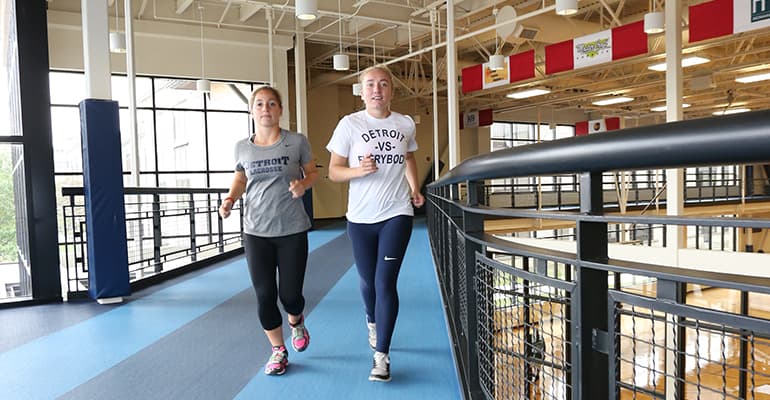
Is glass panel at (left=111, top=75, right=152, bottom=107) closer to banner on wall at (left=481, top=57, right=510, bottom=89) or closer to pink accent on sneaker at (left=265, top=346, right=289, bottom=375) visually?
banner on wall at (left=481, top=57, right=510, bottom=89)

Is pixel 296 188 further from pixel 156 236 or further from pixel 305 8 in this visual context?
pixel 305 8

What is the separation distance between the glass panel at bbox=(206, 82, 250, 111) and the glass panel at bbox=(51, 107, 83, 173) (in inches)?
119

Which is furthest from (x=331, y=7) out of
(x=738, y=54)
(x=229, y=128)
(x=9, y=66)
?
(x=738, y=54)

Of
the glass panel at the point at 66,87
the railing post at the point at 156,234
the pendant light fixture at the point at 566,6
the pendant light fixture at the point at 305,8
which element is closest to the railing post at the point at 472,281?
the railing post at the point at 156,234

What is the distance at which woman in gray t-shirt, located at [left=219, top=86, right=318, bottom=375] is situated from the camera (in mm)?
2688

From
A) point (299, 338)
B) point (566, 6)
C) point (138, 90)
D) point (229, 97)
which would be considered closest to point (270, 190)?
point (299, 338)

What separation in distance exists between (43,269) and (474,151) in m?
Answer: 18.0

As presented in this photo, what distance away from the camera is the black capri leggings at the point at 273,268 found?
2.69 metres

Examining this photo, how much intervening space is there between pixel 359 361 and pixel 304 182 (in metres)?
0.98

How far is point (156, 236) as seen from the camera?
621cm

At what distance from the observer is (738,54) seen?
458 inches

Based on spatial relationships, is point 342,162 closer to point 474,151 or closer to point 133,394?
point 133,394

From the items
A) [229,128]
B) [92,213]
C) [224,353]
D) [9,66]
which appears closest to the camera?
[224,353]

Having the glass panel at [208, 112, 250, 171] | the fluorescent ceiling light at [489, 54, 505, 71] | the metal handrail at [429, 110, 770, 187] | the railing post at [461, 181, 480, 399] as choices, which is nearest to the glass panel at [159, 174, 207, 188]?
the glass panel at [208, 112, 250, 171]
